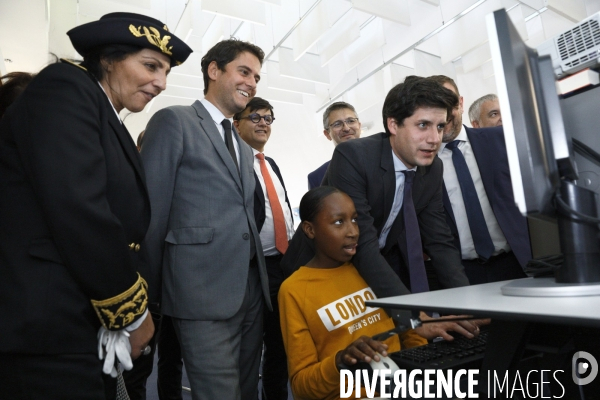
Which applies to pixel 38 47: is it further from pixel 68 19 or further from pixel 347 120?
pixel 347 120

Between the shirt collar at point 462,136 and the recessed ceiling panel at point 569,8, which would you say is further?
the recessed ceiling panel at point 569,8

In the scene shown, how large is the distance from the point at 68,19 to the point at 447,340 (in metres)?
4.35

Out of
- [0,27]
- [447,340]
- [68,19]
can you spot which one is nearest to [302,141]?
[68,19]

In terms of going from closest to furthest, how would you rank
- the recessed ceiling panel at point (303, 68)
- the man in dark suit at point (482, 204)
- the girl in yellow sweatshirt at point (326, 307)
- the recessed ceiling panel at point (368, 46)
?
the girl in yellow sweatshirt at point (326, 307) → the man in dark suit at point (482, 204) → the recessed ceiling panel at point (368, 46) → the recessed ceiling panel at point (303, 68)

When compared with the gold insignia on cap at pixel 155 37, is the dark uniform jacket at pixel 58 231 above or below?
below

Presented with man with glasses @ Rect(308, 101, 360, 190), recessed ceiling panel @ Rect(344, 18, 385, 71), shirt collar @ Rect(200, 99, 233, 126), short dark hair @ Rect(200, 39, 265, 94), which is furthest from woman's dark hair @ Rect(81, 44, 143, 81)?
recessed ceiling panel @ Rect(344, 18, 385, 71)

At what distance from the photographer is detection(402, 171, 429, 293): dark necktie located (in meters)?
1.56

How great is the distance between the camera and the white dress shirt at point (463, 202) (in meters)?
1.79

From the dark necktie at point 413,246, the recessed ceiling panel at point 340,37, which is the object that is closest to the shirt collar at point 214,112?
the dark necktie at point 413,246

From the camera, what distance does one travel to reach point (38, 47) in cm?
421

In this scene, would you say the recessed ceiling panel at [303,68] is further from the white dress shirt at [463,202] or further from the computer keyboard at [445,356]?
the computer keyboard at [445,356]

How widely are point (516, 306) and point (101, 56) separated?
3.23 feet

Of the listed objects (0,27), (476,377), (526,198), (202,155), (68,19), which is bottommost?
(476,377)

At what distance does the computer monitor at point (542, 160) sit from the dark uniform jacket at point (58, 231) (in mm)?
704
